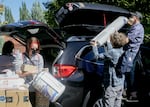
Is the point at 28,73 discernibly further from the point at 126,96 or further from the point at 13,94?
the point at 126,96

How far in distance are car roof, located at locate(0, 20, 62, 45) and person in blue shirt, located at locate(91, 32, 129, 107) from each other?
2.74 feet

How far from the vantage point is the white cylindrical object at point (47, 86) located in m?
6.55

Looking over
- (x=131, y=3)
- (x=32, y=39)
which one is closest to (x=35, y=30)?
(x=32, y=39)

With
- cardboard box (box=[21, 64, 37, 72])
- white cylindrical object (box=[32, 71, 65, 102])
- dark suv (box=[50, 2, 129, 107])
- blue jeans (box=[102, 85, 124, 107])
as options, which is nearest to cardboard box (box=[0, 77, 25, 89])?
white cylindrical object (box=[32, 71, 65, 102])

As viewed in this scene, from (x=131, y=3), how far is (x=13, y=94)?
1543 centimetres

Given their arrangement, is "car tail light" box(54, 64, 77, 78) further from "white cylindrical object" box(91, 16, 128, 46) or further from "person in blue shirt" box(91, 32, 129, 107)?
"white cylindrical object" box(91, 16, 128, 46)

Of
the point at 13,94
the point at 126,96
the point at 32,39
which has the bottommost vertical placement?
the point at 126,96

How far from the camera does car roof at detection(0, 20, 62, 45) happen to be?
24.1ft

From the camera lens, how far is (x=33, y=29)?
7.70m

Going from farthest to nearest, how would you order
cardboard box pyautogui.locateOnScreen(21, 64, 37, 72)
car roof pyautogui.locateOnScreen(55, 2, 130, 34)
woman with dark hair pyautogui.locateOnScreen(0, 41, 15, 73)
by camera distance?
car roof pyautogui.locateOnScreen(55, 2, 130, 34), woman with dark hair pyautogui.locateOnScreen(0, 41, 15, 73), cardboard box pyautogui.locateOnScreen(21, 64, 37, 72)

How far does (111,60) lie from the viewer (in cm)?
736

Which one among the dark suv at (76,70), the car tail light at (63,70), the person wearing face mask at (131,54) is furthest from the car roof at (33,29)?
the person wearing face mask at (131,54)

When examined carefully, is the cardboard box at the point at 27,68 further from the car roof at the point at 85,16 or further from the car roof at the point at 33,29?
the car roof at the point at 85,16

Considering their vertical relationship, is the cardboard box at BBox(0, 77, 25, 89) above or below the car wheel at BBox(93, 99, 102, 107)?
above
